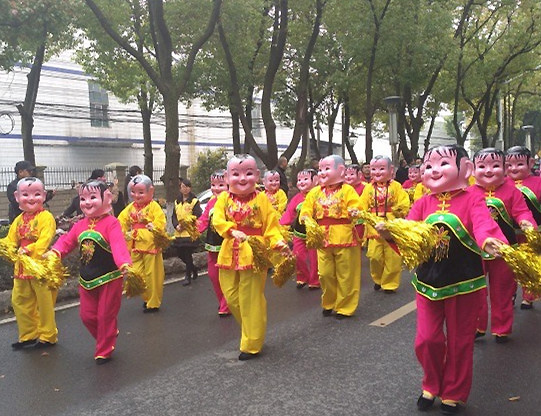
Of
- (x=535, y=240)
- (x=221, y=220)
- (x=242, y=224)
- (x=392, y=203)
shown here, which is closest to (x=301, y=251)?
(x=392, y=203)

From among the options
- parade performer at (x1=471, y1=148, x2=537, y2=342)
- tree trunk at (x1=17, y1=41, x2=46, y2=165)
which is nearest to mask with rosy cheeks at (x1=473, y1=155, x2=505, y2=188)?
parade performer at (x1=471, y1=148, x2=537, y2=342)

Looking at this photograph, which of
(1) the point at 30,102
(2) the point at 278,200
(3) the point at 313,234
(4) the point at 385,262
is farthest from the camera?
(1) the point at 30,102

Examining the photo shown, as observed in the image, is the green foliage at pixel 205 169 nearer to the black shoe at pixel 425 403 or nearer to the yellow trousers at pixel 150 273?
the yellow trousers at pixel 150 273

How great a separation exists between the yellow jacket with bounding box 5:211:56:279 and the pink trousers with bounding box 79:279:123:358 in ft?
2.47

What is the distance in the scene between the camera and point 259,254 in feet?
17.4

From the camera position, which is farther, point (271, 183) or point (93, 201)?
point (271, 183)

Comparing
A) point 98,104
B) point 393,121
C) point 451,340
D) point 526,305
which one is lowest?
point 526,305

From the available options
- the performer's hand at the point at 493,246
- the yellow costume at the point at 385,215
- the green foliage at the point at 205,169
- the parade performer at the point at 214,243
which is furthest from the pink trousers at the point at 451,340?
the green foliage at the point at 205,169

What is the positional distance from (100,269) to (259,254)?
60.0 inches

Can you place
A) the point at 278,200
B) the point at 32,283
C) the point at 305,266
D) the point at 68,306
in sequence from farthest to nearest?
1. the point at 278,200
2. the point at 305,266
3. the point at 68,306
4. the point at 32,283

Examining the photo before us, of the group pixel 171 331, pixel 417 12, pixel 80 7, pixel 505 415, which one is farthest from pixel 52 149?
pixel 505 415

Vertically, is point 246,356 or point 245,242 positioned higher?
point 245,242

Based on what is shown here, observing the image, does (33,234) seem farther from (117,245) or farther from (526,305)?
(526,305)

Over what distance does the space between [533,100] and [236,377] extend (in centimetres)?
3801
